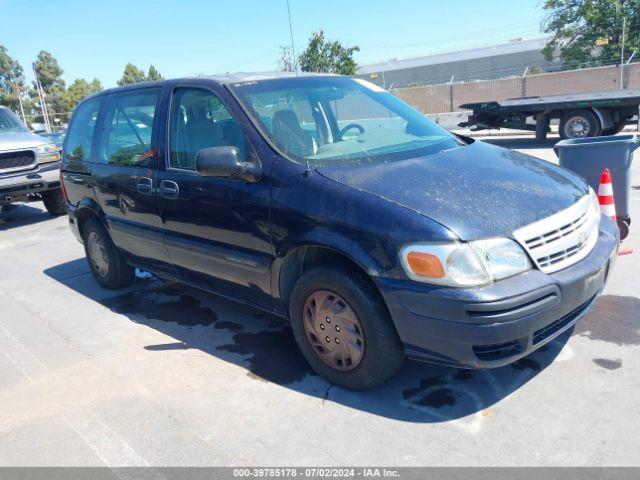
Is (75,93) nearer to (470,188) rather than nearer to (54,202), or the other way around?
(54,202)

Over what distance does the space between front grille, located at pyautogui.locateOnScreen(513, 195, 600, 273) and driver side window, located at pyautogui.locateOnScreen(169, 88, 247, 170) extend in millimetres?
1876

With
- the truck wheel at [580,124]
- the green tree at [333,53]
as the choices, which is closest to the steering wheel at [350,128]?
the truck wheel at [580,124]

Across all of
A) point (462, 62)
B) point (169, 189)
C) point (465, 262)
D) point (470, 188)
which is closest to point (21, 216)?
point (169, 189)

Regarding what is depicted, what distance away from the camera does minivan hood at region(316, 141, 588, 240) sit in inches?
107

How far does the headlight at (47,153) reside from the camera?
9.49m

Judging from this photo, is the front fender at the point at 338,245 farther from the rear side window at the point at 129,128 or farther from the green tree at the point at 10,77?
the green tree at the point at 10,77

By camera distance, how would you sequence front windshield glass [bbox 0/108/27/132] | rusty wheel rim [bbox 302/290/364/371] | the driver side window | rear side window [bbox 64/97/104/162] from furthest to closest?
front windshield glass [bbox 0/108/27/132] → rear side window [bbox 64/97/104/162] → the driver side window → rusty wheel rim [bbox 302/290/364/371]

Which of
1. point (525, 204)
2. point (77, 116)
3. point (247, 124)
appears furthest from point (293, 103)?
point (77, 116)

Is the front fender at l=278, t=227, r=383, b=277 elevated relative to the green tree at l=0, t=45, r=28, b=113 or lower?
lower

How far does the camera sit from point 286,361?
3674 millimetres

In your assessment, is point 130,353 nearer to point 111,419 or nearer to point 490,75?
point 111,419

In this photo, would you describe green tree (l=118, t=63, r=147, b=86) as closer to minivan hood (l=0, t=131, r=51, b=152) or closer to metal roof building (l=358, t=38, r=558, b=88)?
metal roof building (l=358, t=38, r=558, b=88)

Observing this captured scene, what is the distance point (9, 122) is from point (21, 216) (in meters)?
1.84

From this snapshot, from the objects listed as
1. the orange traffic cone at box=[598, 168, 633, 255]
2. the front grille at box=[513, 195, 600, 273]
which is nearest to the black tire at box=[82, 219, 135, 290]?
the front grille at box=[513, 195, 600, 273]
